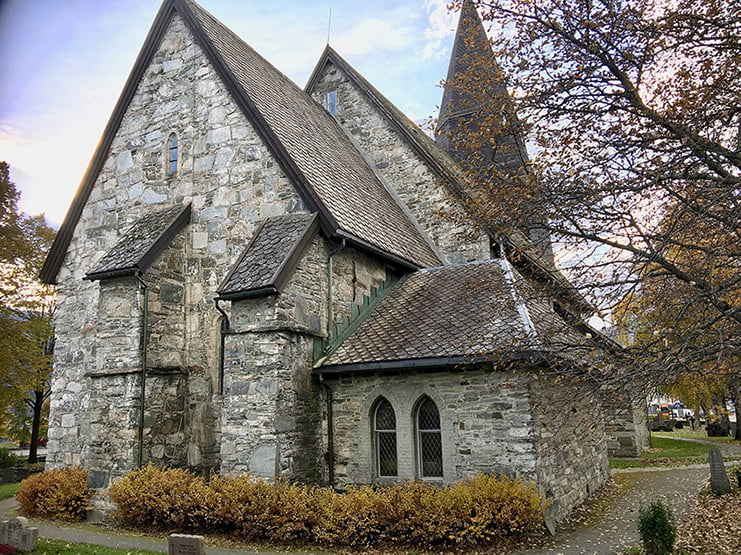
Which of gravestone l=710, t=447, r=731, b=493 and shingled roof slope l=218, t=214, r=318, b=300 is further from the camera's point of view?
gravestone l=710, t=447, r=731, b=493

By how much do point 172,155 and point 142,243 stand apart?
2.86 meters

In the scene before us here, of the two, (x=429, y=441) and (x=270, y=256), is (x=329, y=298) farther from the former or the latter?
(x=429, y=441)

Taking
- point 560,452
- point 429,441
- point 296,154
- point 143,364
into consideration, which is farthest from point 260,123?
point 560,452

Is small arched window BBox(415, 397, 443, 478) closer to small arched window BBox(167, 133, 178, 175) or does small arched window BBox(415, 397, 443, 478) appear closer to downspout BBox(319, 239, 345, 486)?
downspout BBox(319, 239, 345, 486)

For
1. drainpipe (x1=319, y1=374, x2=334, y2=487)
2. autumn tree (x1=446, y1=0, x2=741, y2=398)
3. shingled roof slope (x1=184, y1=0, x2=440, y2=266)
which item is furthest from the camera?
shingled roof slope (x1=184, y1=0, x2=440, y2=266)

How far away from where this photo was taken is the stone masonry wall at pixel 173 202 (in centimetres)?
1214

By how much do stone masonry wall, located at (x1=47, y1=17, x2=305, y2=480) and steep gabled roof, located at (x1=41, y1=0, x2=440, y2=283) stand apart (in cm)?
26

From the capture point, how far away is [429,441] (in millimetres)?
10828

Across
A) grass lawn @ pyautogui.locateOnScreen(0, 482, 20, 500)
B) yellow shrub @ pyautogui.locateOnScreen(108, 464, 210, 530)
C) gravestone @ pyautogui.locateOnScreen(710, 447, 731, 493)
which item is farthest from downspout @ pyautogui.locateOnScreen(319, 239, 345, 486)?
grass lawn @ pyautogui.locateOnScreen(0, 482, 20, 500)

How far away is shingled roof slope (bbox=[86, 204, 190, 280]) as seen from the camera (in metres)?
11.7

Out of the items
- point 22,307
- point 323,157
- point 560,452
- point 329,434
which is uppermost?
point 323,157

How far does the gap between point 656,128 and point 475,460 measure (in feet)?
20.1

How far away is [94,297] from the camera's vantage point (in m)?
14.4

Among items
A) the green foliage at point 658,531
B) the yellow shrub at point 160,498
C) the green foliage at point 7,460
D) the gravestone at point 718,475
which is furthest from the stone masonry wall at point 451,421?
the green foliage at point 7,460
